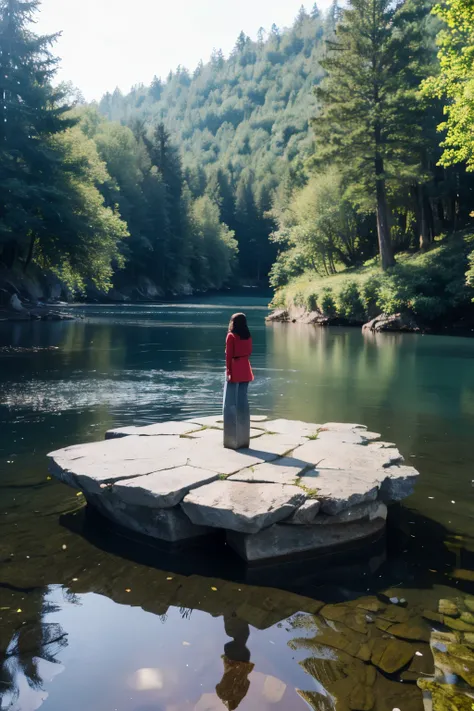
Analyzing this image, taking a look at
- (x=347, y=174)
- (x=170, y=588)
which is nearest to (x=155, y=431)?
(x=170, y=588)

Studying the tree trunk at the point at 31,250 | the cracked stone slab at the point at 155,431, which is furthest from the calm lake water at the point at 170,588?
the tree trunk at the point at 31,250

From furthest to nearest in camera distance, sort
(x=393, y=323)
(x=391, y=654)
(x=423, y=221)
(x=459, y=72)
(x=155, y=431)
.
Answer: (x=423, y=221) → (x=393, y=323) → (x=459, y=72) → (x=155, y=431) → (x=391, y=654)

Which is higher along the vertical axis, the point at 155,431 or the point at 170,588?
the point at 155,431

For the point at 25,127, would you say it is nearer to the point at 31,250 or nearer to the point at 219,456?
the point at 31,250

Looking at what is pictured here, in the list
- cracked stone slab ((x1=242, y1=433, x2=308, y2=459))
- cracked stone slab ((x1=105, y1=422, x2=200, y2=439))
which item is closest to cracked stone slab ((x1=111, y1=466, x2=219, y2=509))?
cracked stone slab ((x1=242, y1=433, x2=308, y2=459))

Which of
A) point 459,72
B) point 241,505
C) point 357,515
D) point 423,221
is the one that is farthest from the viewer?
point 423,221

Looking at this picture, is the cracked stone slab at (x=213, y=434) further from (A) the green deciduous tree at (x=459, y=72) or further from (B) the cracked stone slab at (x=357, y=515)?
(A) the green deciduous tree at (x=459, y=72)

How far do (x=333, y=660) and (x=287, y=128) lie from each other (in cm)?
17390

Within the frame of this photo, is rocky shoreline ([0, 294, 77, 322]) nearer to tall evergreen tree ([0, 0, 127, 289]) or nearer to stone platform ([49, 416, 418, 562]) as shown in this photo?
tall evergreen tree ([0, 0, 127, 289])

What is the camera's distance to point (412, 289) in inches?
1388

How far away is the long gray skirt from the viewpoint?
7.55m

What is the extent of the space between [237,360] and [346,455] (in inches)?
67.8

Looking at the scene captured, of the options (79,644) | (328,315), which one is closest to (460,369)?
(79,644)

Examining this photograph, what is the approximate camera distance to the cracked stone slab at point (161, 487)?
19.7 ft
